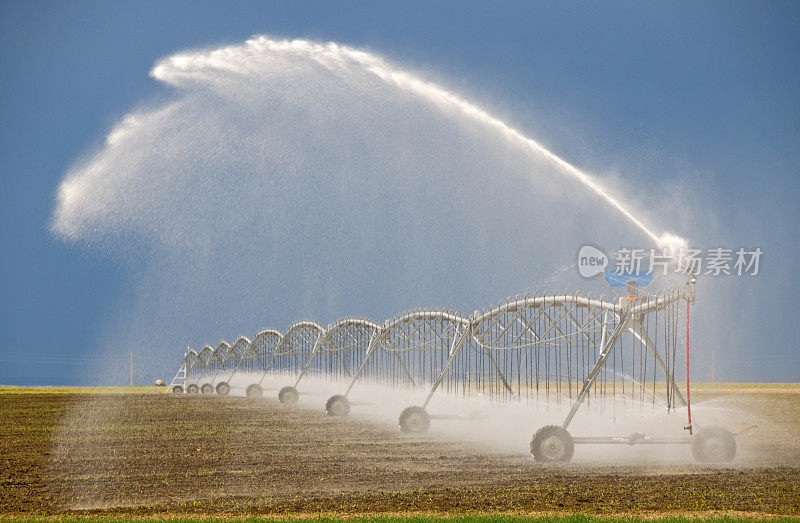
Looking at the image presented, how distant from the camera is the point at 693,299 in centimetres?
2394

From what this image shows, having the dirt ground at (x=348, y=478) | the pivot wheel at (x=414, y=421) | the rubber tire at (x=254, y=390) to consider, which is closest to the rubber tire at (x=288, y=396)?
the rubber tire at (x=254, y=390)

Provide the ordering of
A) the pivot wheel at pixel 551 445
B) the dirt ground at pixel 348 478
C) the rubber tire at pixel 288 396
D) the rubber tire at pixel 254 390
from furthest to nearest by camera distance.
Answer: the rubber tire at pixel 254 390 < the rubber tire at pixel 288 396 < the pivot wheel at pixel 551 445 < the dirt ground at pixel 348 478

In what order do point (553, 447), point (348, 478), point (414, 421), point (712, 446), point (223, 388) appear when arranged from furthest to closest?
point (223, 388) → point (414, 421) → point (712, 446) → point (553, 447) → point (348, 478)

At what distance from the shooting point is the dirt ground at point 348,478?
1723 cm

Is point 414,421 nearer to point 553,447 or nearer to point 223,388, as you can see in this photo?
point 553,447

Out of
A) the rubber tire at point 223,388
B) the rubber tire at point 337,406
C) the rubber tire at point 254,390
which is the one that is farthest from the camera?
the rubber tire at point 223,388

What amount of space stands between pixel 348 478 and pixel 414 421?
41.9 ft

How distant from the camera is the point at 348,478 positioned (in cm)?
2130

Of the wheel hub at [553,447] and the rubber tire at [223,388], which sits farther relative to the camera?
the rubber tire at [223,388]

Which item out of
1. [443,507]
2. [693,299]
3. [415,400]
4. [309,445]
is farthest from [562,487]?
[415,400]

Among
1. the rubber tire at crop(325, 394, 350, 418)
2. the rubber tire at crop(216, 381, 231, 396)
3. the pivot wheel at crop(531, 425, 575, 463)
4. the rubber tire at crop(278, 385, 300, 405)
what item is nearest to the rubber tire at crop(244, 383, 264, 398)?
the rubber tire at crop(216, 381, 231, 396)

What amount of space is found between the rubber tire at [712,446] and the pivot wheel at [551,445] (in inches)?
142

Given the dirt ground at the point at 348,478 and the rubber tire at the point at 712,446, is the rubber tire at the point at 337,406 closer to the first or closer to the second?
the dirt ground at the point at 348,478

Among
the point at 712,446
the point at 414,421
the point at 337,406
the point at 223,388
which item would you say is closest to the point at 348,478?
the point at 712,446
